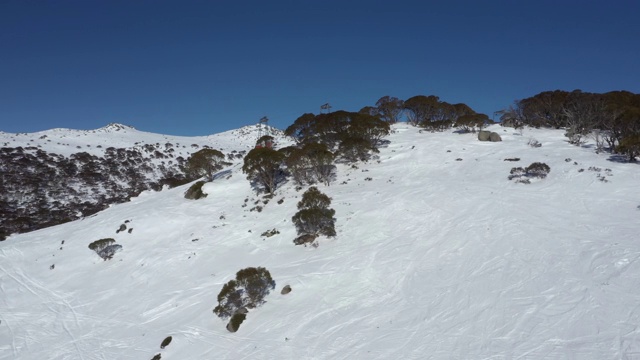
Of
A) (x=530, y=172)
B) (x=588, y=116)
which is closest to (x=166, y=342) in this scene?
(x=530, y=172)

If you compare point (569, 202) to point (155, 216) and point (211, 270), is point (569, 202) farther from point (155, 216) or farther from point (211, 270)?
point (155, 216)

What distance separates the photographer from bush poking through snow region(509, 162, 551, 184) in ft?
91.4

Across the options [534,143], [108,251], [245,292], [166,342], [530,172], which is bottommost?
[166,342]

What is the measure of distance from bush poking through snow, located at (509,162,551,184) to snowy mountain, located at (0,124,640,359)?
2.51 feet

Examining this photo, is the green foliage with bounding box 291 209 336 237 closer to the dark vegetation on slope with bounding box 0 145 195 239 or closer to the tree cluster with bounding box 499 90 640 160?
the tree cluster with bounding box 499 90 640 160

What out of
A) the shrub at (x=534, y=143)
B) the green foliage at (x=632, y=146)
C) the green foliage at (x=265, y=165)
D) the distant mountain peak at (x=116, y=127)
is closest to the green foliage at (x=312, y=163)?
the green foliage at (x=265, y=165)

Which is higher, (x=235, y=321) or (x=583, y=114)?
(x=583, y=114)

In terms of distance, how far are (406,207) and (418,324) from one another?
44.8 ft

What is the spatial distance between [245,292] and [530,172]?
85.4 ft

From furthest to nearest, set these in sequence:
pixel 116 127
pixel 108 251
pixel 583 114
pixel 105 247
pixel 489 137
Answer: pixel 116 127, pixel 489 137, pixel 583 114, pixel 105 247, pixel 108 251

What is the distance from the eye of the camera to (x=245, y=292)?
19.2 metres

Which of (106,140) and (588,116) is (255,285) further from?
(106,140)

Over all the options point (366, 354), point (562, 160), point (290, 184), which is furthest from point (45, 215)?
point (562, 160)

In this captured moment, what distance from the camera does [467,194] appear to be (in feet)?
87.5
